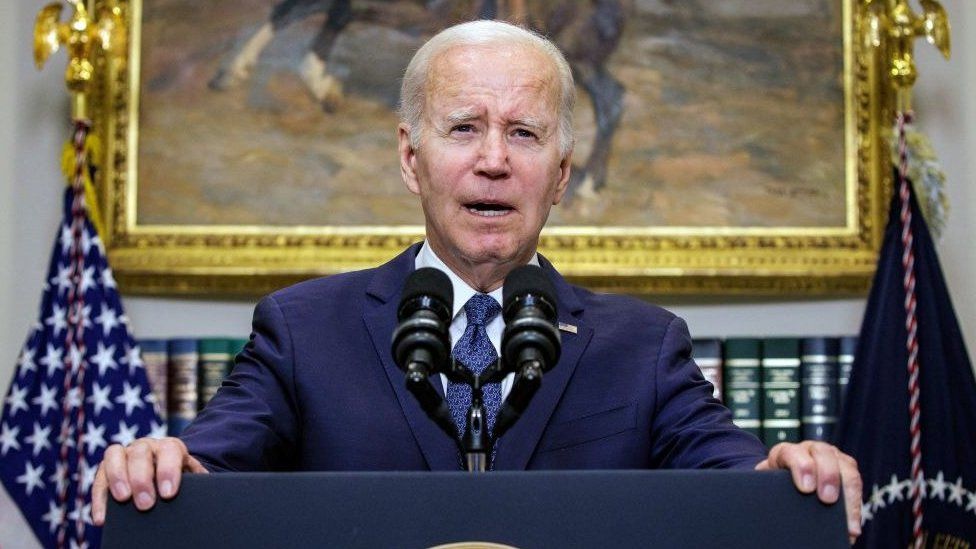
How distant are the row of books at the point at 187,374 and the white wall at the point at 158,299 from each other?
0.26 m

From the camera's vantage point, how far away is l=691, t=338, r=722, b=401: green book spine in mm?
4539

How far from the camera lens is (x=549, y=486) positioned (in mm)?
1707

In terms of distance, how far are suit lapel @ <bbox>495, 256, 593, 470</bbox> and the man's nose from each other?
0.70 feet

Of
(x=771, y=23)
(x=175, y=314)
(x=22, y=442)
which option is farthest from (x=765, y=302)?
(x=22, y=442)

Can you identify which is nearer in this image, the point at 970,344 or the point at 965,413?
the point at 965,413

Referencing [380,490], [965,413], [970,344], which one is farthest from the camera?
[970,344]

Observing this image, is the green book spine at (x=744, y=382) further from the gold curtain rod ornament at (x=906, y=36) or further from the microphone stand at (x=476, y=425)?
the microphone stand at (x=476, y=425)

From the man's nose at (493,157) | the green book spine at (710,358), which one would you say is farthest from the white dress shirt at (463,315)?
the green book spine at (710,358)

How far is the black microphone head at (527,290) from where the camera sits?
1.86 metres

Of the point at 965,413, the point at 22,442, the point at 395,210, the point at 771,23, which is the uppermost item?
the point at 771,23

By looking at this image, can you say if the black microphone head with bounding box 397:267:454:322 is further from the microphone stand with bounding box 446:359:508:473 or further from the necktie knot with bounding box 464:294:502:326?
the necktie knot with bounding box 464:294:502:326

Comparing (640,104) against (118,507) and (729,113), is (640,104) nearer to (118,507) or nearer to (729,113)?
(729,113)

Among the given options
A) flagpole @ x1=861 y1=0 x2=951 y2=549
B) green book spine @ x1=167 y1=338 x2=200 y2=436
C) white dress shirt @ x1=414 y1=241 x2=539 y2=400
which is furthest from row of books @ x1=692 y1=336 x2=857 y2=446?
white dress shirt @ x1=414 y1=241 x2=539 y2=400

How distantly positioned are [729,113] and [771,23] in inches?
15.1
